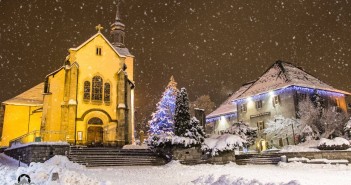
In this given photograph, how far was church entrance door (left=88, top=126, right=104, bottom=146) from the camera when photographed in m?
32.5

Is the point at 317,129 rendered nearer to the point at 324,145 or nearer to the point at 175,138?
the point at 324,145

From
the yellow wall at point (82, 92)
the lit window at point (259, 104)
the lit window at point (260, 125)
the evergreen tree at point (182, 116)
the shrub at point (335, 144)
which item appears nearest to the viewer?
the shrub at point (335, 144)

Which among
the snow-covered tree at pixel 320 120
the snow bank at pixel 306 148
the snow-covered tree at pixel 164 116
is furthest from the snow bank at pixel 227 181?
the snow-covered tree at pixel 164 116

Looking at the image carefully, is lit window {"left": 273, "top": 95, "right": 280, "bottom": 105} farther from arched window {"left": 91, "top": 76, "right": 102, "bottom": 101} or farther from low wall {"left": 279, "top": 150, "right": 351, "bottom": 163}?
arched window {"left": 91, "top": 76, "right": 102, "bottom": 101}

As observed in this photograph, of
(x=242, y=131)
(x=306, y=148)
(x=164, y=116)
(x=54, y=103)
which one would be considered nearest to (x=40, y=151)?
(x=54, y=103)

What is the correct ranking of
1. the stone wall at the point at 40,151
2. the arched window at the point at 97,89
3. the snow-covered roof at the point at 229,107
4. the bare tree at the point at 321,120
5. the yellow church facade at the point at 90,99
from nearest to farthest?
the stone wall at the point at 40,151, the yellow church facade at the point at 90,99, the bare tree at the point at 321,120, the arched window at the point at 97,89, the snow-covered roof at the point at 229,107

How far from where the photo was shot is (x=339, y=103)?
4062cm

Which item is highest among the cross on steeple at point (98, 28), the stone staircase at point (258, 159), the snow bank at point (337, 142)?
the cross on steeple at point (98, 28)

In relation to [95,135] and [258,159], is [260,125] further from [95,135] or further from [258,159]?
[95,135]

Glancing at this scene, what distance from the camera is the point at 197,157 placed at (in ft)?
75.8

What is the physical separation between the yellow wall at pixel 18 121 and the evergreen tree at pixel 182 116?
883 inches

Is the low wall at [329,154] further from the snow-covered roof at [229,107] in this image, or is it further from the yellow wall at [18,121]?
the yellow wall at [18,121]

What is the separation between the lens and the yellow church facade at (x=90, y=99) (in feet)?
104

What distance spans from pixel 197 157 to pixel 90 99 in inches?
606
